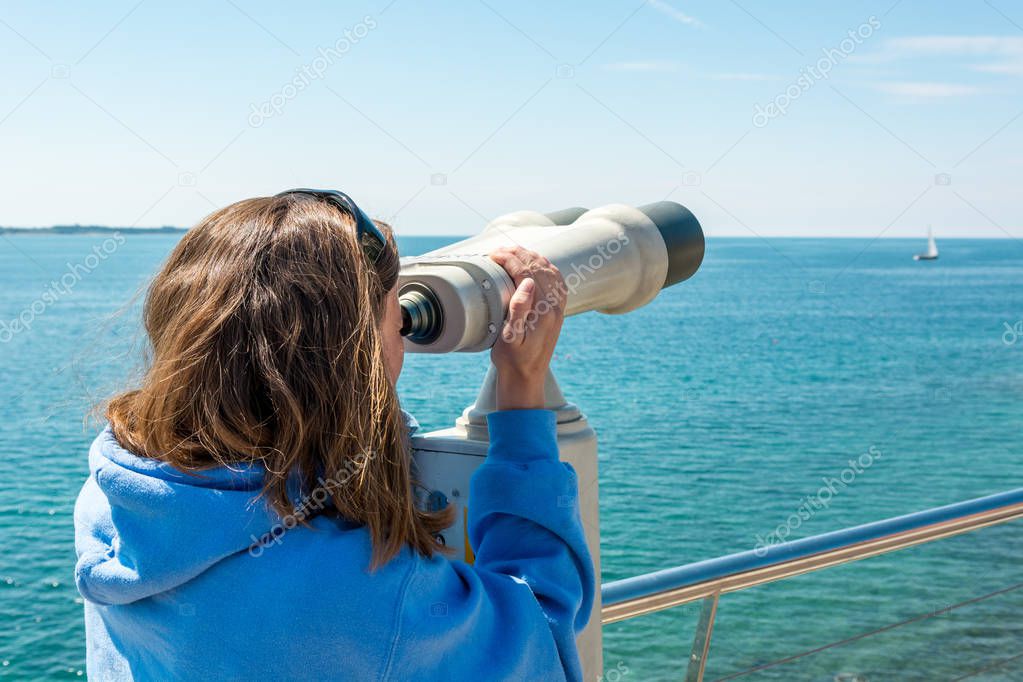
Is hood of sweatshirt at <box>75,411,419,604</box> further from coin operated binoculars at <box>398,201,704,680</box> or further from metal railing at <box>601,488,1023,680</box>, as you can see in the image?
metal railing at <box>601,488,1023,680</box>

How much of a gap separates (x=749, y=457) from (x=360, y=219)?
2061 centimetres

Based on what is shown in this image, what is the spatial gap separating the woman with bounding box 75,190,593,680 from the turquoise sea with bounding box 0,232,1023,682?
21cm

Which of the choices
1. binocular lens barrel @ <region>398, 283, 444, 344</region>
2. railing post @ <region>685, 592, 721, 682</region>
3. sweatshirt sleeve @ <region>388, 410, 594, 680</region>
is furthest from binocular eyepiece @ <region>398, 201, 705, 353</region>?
railing post @ <region>685, 592, 721, 682</region>

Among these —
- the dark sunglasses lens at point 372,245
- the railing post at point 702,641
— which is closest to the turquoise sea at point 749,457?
the railing post at point 702,641

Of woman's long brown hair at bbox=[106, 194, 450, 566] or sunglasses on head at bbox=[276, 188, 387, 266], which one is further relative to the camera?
sunglasses on head at bbox=[276, 188, 387, 266]

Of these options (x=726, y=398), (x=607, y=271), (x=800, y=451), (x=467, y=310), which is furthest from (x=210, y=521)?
(x=726, y=398)

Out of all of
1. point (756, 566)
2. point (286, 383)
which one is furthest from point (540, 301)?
point (756, 566)

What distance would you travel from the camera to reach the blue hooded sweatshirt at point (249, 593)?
2.87ft

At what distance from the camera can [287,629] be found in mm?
873

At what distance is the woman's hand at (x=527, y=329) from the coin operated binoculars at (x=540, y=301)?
0.02 m

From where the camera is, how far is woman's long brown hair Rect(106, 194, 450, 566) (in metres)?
0.91

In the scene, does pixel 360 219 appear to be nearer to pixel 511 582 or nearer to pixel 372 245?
pixel 372 245

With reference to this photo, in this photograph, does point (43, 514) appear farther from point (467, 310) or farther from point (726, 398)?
point (726, 398)

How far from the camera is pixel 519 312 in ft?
4.23
